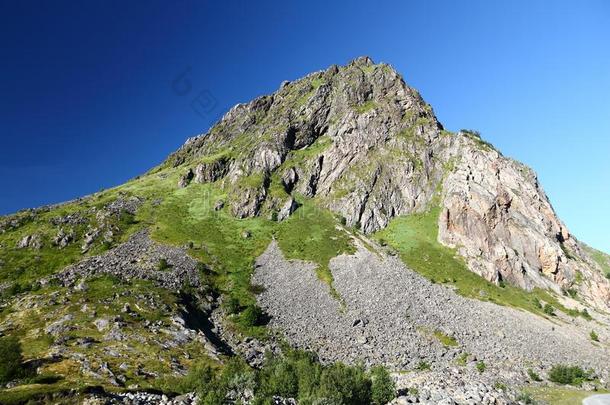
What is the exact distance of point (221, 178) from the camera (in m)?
139

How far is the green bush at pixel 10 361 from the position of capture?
38469mm

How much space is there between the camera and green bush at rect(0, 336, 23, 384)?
38.5 m

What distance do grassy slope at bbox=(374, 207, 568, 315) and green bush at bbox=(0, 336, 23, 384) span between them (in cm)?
7232

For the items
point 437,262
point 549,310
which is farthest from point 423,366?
point 437,262

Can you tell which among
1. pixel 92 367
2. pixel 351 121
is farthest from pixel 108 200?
pixel 92 367

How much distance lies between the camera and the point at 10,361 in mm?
40719

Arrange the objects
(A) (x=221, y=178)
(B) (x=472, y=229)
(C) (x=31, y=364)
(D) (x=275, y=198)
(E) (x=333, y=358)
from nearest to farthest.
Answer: (C) (x=31, y=364) < (E) (x=333, y=358) < (B) (x=472, y=229) < (D) (x=275, y=198) < (A) (x=221, y=178)

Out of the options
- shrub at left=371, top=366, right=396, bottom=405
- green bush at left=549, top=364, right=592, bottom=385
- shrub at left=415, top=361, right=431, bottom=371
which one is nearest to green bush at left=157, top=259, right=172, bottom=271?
shrub at left=415, top=361, right=431, bottom=371

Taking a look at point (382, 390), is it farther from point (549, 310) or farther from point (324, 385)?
point (549, 310)

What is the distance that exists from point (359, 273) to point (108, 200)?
86496 millimetres

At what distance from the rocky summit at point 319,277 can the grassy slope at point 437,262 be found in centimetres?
56

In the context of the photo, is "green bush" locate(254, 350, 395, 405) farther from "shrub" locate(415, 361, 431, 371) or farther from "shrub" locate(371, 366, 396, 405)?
"shrub" locate(415, 361, 431, 371)

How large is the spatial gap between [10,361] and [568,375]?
6772 centimetres

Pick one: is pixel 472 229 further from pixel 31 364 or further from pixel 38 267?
pixel 38 267
